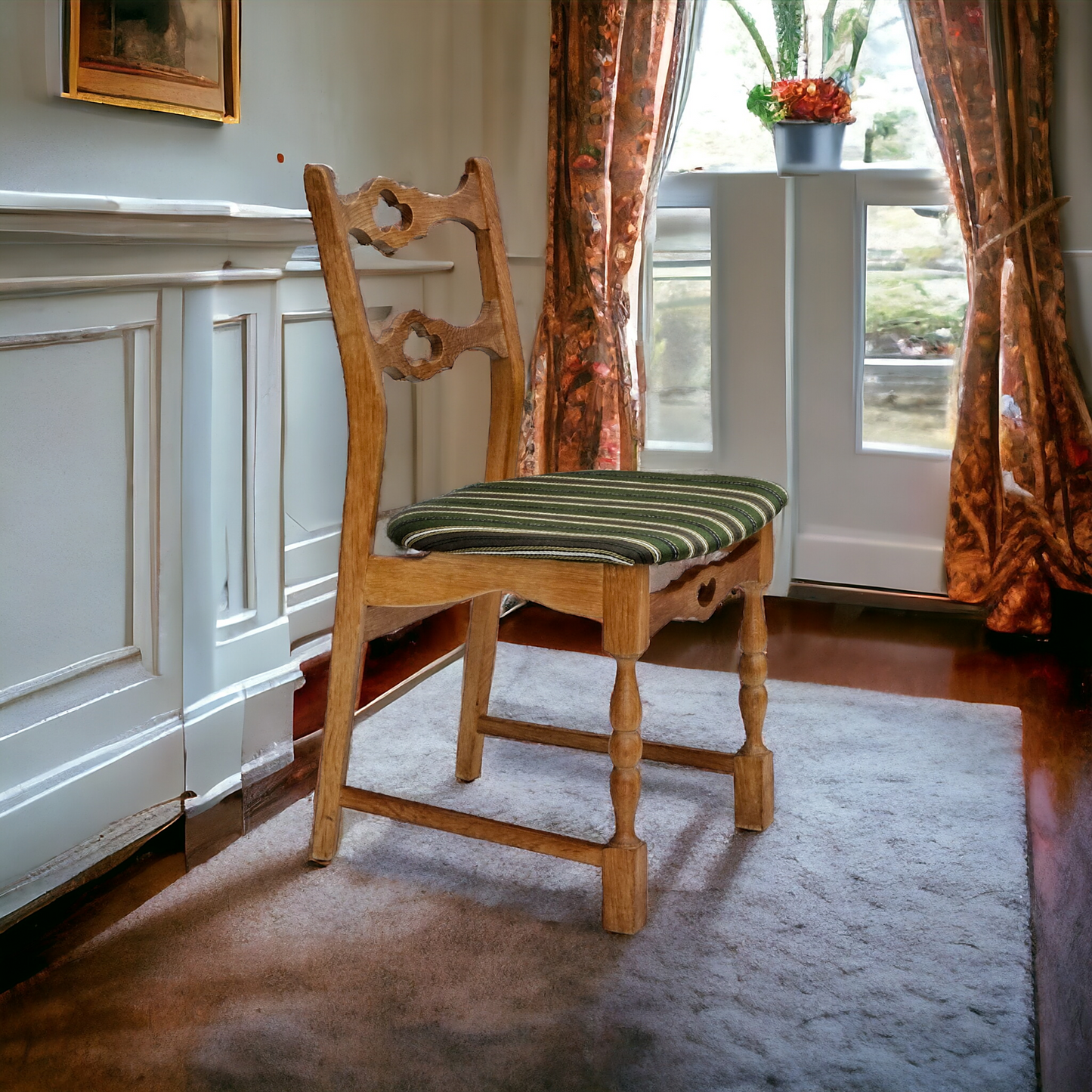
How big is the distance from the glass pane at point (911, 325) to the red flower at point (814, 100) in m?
0.25

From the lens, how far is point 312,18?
2.63 meters

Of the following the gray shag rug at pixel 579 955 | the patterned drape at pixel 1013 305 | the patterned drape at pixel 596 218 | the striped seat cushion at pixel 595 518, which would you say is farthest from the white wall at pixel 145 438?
the patterned drape at pixel 1013 305

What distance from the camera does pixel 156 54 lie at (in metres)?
2.11

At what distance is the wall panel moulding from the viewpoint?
1.65 meters

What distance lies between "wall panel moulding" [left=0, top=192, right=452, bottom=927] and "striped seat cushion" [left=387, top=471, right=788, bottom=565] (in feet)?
1.57

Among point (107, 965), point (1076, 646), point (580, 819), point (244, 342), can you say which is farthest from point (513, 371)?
point (1076, 646)

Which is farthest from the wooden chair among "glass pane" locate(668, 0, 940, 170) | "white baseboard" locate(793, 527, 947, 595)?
"glass pane" locate(668, 0, 940, 170)

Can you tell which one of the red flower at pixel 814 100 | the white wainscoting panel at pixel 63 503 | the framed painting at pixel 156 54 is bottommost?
the white wainscoting panel at pixel 63 503

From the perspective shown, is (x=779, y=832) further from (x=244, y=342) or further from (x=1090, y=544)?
(x=1090, y=544)

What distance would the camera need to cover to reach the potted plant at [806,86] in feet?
9.73

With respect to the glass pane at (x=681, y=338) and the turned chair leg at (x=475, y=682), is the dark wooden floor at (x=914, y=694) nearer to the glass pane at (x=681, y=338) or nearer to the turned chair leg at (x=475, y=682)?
the turned chair leg at (x=475, y=682)

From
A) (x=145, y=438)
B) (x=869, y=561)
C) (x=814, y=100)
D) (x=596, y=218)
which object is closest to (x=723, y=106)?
(x=814, y=100)

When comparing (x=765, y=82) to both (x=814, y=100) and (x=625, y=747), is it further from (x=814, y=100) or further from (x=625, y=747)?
(x=625, y=747)

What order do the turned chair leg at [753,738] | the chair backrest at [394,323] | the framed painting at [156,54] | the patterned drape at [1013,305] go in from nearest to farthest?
1. the chair backrest at [394,323]
2. the turned chair leg at [753,738]
3. the framed painting at [156,54]
4. the patterned drape at [1013,305]
